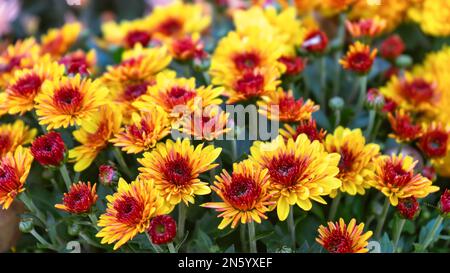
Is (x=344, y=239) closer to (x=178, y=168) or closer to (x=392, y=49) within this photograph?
(x=178, y=168)

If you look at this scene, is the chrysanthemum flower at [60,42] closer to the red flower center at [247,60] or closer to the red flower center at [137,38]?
the red flower center at [137,38]

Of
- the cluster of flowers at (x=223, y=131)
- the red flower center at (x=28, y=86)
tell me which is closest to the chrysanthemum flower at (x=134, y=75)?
the cluster of flowers at (x=223, y=131)

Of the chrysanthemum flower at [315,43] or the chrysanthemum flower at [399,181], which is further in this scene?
the chrysanthemum flower at [315,43]

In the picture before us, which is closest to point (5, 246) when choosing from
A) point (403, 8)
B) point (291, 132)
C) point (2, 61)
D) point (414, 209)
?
point (2, 61)

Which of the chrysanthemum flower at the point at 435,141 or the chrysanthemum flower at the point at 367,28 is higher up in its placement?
the chrysanthemum flower at the point at 367,28

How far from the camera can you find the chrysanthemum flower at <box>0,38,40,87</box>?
3.40ft

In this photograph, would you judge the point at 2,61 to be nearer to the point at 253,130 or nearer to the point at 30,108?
the point at 30,108

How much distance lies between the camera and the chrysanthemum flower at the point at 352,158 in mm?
833

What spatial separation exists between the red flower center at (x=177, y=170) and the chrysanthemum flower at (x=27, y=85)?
253 millimetres

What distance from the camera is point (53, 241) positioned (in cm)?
89

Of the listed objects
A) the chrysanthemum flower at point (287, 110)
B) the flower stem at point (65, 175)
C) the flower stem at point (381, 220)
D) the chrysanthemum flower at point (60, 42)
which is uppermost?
the chrysanthemum flower at point (60, 42)

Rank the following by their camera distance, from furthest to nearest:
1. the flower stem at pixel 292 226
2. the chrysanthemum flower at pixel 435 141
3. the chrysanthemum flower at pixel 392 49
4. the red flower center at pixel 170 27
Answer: the red flower center at pixel 170 27, the chrysanthemum flower at pixel 392 49, the chrysanthemum flower at pixel 435 141, the flower stem at pixel 292 226

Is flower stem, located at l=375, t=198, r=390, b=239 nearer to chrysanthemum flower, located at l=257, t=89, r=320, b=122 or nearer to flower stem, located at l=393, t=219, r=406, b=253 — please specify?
flower stem, located at l=393, t=219, r=406, b=253
